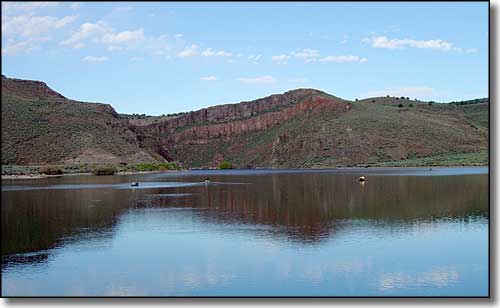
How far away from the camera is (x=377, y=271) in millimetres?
12805

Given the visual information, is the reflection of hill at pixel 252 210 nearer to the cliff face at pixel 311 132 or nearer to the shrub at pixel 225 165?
the cliff face at pixel 311 132

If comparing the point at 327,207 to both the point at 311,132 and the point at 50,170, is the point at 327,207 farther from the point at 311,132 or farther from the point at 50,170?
the point at 311,132

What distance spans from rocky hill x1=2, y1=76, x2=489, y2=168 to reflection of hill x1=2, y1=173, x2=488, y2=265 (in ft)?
156

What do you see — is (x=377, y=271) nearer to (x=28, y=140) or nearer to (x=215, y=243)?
(x=215, y=243)

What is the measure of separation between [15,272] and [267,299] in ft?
23.2

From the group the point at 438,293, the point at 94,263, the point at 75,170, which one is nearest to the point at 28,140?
the point at 75,170

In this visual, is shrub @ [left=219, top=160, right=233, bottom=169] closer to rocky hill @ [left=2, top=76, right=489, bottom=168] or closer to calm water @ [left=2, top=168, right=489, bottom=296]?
rocky hill @ [left=2, top=76, right=489, bottom=168]

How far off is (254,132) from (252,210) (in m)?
120

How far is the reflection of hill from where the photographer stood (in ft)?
65.6

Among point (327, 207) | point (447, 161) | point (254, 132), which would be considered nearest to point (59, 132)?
point (447, 161)

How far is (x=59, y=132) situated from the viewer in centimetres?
8688

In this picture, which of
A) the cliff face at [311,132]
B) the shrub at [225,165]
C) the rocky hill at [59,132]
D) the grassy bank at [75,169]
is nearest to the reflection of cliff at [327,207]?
the grassy bank at [75,169]

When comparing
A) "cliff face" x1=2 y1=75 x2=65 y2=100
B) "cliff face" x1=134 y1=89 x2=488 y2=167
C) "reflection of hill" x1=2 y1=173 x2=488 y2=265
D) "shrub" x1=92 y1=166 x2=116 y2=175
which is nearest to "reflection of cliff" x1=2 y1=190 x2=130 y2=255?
"reflection of hill" x1=2 y1=173 x2=488 y2=265

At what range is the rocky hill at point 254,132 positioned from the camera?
282ft
